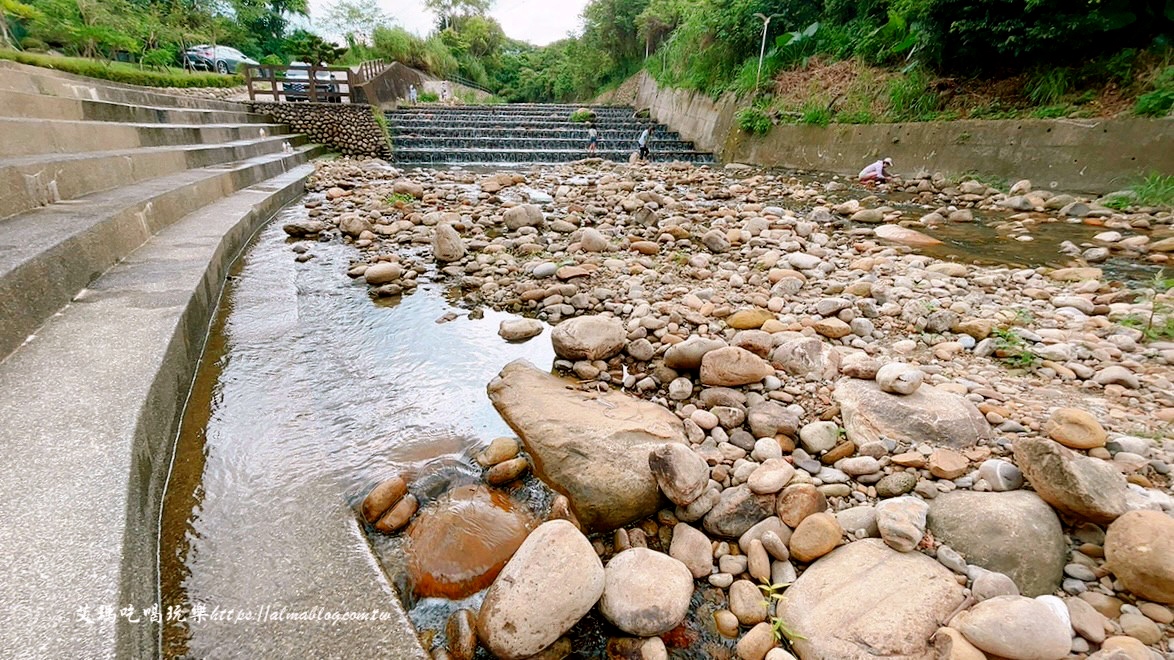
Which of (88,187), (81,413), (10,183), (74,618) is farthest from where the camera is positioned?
(88,187)

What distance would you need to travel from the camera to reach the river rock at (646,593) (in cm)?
119

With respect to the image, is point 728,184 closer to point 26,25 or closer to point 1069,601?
point 1069,601

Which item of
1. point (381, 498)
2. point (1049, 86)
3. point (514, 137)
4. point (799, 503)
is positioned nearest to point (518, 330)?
point (381, 498)

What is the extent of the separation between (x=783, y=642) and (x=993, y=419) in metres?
1.14

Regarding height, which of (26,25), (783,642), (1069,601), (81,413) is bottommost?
(783,642)

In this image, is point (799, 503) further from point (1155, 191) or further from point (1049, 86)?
point (1049, 86)

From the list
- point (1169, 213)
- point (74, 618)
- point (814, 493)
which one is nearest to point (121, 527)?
point (74, 618)

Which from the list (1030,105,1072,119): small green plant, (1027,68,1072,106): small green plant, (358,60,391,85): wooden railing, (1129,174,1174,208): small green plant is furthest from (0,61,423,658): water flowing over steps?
(358,60,391,85): wooden railing

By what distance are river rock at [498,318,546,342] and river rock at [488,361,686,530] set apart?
457 millimetres

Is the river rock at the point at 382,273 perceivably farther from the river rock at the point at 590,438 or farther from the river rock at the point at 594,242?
the river rock at the point at 590,438

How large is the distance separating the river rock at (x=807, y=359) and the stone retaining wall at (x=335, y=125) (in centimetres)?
993

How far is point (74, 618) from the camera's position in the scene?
2.85ft

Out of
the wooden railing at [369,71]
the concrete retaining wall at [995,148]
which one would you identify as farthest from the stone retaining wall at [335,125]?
the concrete retaining wall at [995,148]

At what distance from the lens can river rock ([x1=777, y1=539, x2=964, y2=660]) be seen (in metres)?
1.11
